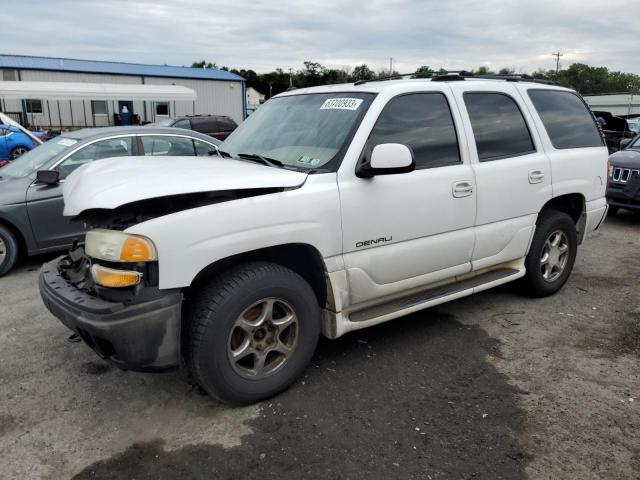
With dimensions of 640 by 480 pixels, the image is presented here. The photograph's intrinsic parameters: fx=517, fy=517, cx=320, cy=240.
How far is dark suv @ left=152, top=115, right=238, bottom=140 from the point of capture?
57.2 ft

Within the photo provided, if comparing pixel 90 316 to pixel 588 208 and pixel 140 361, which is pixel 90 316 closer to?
pixel 140 361

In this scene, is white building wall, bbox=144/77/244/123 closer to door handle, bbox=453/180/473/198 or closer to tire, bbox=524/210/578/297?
tire, bbox=524/210/578/297

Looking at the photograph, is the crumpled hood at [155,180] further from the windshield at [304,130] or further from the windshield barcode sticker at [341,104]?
the windshield barcode sticker at [341,104]

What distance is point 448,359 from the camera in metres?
3.87

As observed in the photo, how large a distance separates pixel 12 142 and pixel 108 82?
26.7 meters

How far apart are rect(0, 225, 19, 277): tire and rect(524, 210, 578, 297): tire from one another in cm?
542

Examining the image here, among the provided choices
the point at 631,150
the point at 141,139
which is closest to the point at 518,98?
the point at 141,139

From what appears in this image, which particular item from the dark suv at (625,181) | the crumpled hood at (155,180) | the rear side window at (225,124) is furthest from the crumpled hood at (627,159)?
the rear side window at (225,124)

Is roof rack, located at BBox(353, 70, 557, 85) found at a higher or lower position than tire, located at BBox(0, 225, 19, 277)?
higher

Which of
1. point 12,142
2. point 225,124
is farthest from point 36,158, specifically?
point 225,124

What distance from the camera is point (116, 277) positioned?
273cm

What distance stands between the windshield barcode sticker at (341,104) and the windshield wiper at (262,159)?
59cm

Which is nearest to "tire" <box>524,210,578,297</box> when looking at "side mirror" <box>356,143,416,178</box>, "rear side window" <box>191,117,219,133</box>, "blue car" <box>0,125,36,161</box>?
"side mirror" <box>356,143,416,178</box>

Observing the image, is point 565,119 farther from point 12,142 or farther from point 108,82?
point 108,82
